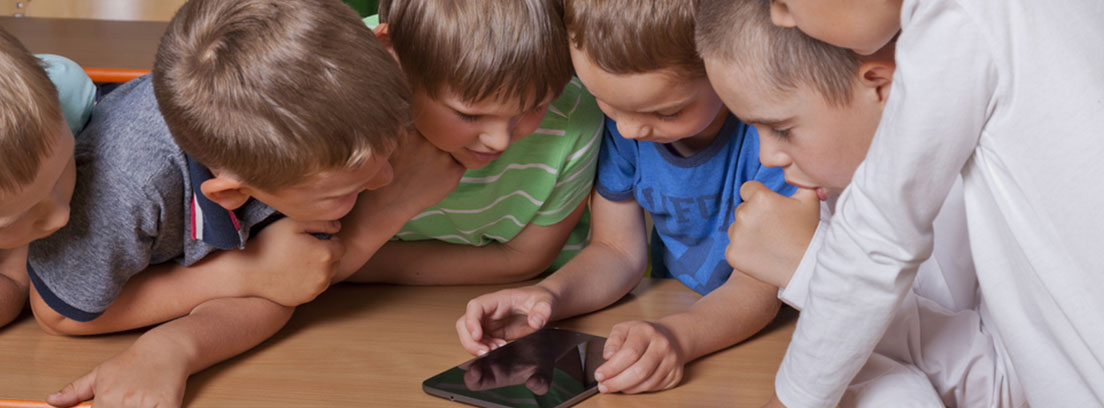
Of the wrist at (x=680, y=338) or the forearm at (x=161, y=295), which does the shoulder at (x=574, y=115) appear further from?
the forearm at (x=161, y=295)

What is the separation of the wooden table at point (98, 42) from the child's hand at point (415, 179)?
422 mm

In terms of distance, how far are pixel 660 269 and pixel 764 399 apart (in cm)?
61

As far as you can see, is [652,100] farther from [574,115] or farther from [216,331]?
[216,331]

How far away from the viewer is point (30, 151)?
2.48 ft

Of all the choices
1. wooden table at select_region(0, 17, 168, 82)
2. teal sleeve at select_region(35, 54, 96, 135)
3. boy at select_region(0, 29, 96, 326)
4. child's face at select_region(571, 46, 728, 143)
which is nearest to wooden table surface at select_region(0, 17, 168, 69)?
wooden table at select_region(0, 17, 168, 82)

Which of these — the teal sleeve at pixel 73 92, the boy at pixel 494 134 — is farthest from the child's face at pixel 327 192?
the teal sleeve at pixel 73 92

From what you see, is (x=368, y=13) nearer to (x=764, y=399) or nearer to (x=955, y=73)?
(x=764, y=399)

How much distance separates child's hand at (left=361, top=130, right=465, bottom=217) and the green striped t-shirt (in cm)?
9

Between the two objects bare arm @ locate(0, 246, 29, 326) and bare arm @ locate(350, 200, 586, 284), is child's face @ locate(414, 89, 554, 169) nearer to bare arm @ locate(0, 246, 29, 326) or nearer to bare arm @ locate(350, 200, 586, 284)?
bare arm @ locate(350, 200, 586, 284)

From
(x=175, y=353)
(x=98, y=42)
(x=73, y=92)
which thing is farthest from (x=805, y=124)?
(x=98, y=42)

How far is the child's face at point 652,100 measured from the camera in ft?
2.87

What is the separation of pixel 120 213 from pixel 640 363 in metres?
0.49

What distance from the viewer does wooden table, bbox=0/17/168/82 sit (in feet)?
4.06

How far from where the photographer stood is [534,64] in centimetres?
89
